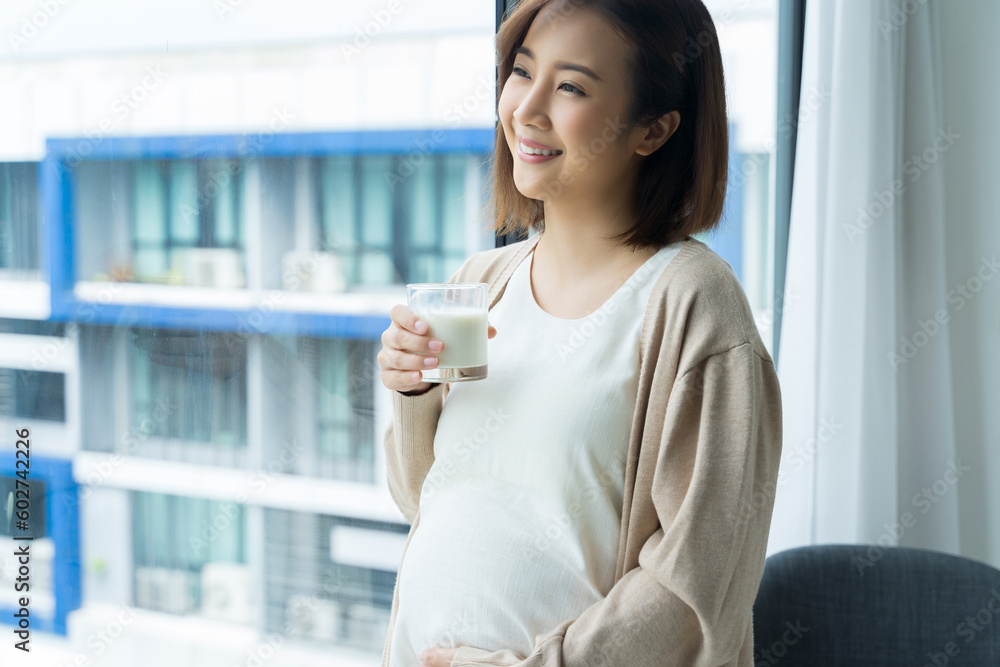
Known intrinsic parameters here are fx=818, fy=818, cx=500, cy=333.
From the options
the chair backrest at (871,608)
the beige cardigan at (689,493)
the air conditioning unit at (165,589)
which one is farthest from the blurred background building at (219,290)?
the chair backrest at (871,608)

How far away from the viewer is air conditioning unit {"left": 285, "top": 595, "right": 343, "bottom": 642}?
147 cm

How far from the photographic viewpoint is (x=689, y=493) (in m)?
0.87

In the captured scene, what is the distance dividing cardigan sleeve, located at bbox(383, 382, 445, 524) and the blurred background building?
34 cm

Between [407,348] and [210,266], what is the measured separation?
45 cm

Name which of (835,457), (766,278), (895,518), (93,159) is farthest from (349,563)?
(766,278)

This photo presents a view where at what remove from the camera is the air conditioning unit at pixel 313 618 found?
1.47 metres

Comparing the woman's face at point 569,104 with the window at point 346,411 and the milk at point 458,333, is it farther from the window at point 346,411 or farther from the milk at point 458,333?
the window at point 346,411

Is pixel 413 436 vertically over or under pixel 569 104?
under

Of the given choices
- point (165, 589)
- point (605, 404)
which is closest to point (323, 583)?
point (165, 589)

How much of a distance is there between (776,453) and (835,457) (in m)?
1.09

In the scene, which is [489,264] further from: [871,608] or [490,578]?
[871,608]

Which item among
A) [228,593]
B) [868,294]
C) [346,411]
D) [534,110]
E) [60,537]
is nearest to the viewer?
[534,110]

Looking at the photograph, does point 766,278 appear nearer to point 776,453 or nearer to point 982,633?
point 982,633

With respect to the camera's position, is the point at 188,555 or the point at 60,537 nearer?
the point at 60,537
